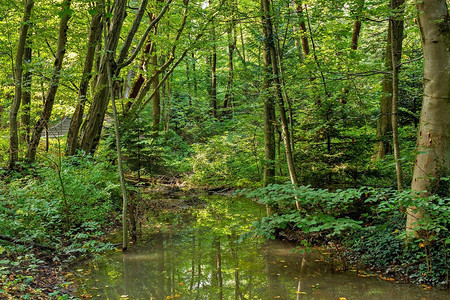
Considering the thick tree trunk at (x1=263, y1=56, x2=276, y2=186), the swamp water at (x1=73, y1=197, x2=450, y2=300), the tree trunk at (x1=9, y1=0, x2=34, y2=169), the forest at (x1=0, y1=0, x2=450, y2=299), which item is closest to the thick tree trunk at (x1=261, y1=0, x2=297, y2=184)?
the forest at (x1=0, y1=0, x2=450, y2=299)

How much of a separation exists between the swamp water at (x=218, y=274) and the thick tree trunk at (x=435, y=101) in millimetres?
1474

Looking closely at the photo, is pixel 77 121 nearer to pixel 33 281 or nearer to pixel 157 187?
pixel 157 187

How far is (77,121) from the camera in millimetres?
10461

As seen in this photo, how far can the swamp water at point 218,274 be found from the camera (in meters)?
4.71

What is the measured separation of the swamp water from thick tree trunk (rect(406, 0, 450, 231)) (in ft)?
4.84

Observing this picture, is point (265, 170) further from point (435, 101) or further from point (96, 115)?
point (96, 115)

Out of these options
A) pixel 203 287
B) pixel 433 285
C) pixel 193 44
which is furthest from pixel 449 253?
pixel 193 44

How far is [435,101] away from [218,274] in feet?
14.4

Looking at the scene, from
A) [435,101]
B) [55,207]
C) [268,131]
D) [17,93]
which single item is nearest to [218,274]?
[55,207]

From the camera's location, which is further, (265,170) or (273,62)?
(265,170)

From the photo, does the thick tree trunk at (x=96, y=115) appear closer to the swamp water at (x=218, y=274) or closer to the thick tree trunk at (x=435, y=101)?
the swamp water at (x=218, y=274)

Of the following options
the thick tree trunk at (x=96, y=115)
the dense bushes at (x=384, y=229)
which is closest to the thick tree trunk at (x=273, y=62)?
the dense bushes at (x=384, y=229)

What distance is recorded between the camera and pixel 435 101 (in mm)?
5277

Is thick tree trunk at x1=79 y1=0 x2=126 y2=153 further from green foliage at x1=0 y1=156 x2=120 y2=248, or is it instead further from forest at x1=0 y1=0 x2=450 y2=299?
green foliage at x1=0 y1=156 x2=120 y2=248
